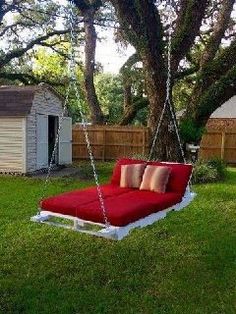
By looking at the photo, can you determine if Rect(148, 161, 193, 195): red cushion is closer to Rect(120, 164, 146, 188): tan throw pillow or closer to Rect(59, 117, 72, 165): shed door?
Rect(120, 164, 146, 188): tan throw pillow

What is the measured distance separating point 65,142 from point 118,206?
1178cm

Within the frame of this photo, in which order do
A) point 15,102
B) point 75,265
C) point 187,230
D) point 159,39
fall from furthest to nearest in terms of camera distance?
point 15,102, point 159,39, point 187,230, point 75,265

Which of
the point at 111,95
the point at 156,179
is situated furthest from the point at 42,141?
the point at 111,95

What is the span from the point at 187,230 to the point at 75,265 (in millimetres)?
2359

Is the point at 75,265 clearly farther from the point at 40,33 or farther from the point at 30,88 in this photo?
the point at 40,33

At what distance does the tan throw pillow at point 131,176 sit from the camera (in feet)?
20.8

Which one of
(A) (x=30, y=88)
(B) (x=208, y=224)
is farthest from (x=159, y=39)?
(A) (x=30, y=88)

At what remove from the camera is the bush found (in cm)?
1197

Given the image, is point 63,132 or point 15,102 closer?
point 15,102

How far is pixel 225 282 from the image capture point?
4719 mm

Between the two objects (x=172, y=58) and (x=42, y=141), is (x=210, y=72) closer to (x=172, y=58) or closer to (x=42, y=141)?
(x=172, y=58)

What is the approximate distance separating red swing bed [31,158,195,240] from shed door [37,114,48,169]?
27.7 ft

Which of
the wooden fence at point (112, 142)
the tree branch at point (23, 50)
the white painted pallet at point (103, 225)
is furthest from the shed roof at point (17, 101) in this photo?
the white painted pallet at point (103, 225)

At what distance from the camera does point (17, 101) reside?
13.6m
